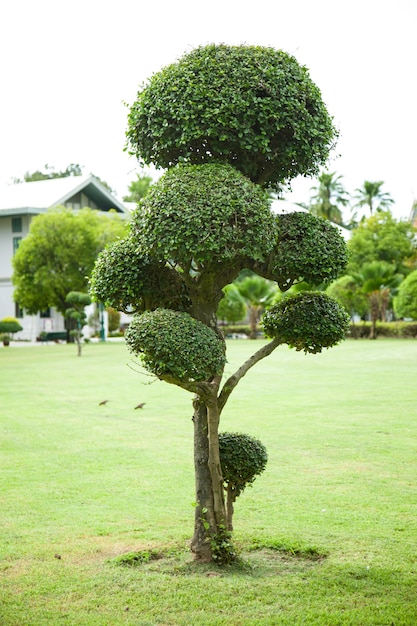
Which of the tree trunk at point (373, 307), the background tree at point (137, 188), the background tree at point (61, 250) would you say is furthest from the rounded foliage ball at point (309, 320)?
the background tree at point (137, 188)

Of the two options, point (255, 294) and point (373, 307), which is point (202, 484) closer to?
point (373, 307)

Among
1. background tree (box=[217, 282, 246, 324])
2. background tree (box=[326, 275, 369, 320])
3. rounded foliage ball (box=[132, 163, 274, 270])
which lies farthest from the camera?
background tree (box=[217, 282, 246, 324])

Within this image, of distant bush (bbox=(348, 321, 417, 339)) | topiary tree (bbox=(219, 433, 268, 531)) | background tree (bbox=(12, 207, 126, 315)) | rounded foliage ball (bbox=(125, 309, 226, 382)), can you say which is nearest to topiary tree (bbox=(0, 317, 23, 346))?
background tree (bbox=(12, 207, 126, 315))

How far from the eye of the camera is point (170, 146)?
238 inches

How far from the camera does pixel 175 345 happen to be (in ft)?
18.0

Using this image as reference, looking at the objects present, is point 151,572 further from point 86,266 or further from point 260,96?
point 86,266

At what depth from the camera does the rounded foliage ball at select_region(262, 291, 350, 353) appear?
20.8 ft

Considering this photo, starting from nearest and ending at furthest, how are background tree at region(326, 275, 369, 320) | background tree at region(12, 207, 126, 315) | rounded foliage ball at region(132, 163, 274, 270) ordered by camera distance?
1. rounded foliage ball at region(132, 163, 274, 270)
2. background tree at region(12, 207, 126, 315)
3. background tree at region(326, 275, 369, 320)

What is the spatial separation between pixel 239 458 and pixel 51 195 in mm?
45080

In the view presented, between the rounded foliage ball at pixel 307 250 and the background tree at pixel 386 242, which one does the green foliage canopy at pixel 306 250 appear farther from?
the background tree at pixel 386 242

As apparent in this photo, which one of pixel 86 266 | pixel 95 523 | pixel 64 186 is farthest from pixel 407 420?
pixel 64 186

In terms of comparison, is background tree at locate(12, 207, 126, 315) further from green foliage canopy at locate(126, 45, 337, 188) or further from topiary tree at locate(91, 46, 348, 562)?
green foliage canopy at locate(126, 45, 337, 188)

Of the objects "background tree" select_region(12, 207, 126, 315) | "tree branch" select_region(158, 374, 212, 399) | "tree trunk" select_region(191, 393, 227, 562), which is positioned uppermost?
"background tree" select_region(12, 207, 126, 315)

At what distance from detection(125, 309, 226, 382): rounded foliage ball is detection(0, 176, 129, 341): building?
4367cm
